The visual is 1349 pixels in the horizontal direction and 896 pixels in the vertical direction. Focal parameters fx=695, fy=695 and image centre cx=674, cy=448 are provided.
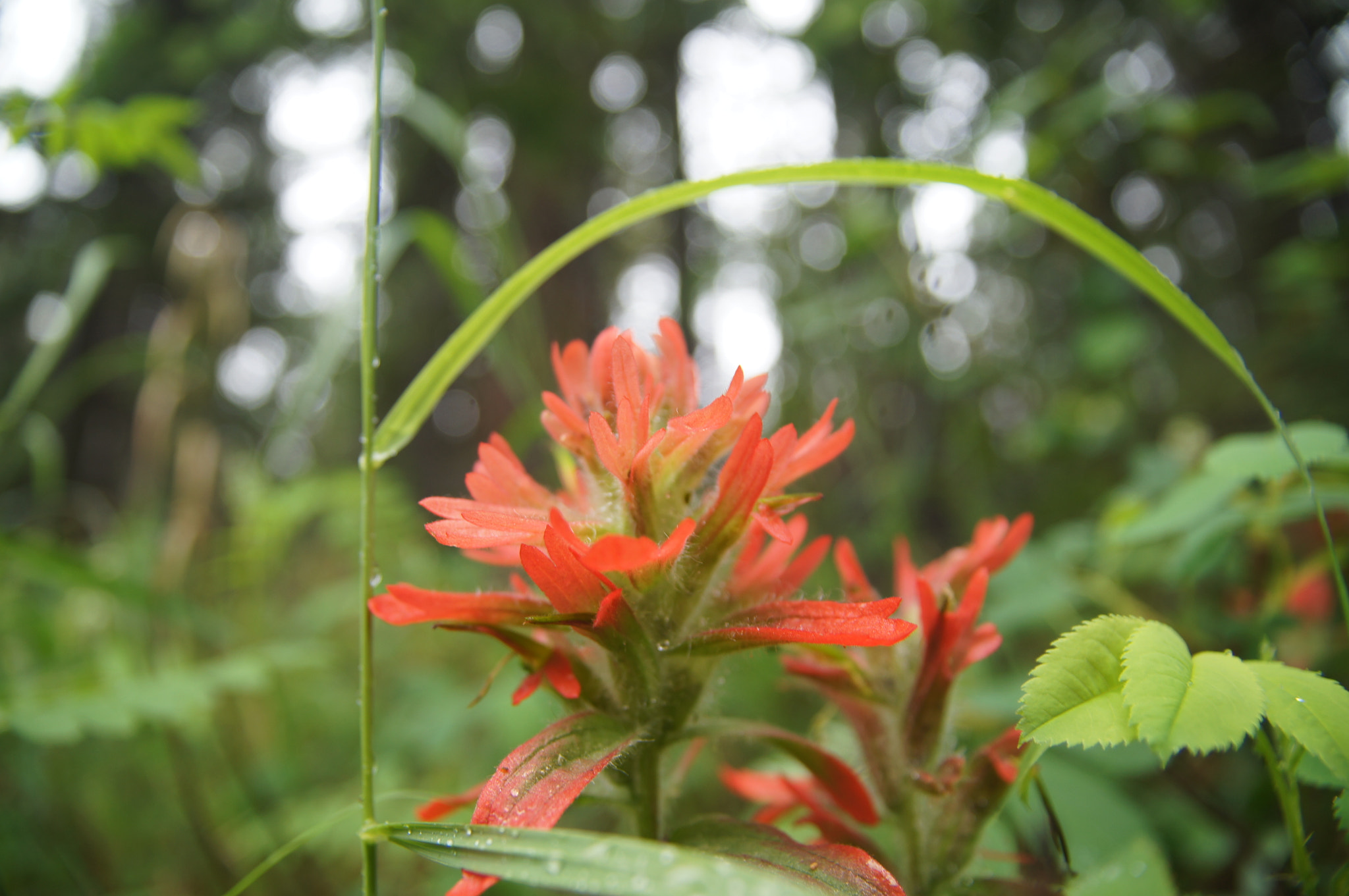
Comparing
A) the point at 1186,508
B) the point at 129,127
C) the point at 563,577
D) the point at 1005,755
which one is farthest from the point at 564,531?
the point at 129,127

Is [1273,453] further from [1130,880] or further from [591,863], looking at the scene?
[591,863]

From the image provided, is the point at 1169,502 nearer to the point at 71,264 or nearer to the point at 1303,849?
the point at 1303,849

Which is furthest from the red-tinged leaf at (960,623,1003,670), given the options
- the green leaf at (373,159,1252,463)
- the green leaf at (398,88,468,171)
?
the green leaf at (398,88,468,171)

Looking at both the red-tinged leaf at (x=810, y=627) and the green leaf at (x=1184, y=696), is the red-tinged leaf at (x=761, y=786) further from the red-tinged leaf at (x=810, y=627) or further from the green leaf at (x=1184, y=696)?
the green leaf at (x=1184, y=696)

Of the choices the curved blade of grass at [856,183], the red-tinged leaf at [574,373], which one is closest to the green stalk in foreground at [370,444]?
the curved blade of grass at [856,183]

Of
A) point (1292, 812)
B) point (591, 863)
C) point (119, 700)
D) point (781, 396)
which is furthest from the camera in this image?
point (781, 396)

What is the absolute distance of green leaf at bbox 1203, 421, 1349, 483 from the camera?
571mm

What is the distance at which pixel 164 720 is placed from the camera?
911 mm

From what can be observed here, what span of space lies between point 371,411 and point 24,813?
1187 millimetres

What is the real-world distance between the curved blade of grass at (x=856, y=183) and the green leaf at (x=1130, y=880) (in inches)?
9.0

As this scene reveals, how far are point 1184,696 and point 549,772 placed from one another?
1.13ft

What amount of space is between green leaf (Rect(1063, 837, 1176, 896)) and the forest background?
0.13m

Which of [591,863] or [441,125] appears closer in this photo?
[591,863]

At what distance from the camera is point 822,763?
49 centimetres
